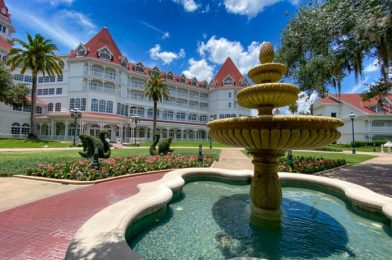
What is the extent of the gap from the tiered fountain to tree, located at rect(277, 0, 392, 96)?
253 inches

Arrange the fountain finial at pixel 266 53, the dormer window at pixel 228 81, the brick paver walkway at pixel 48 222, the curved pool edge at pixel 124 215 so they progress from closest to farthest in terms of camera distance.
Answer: the curved pool edge at pixel 124 215, the brick paver walkway at pixel 48 222, the fountain finial at pixel 266 53, the dormer window at pixel 228 81

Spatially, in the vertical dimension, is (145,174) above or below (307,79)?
below

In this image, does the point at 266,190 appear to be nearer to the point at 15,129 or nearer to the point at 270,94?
the point at 270,94

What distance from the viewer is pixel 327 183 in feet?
22.0

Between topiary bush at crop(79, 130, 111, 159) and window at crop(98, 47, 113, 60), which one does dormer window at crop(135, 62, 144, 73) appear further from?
topiary bush at crop(79, 130, 111, 159)

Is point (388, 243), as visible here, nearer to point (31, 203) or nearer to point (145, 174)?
point (31, 203)

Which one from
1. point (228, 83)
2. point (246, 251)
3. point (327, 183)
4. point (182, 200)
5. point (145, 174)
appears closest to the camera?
point (246, 251)

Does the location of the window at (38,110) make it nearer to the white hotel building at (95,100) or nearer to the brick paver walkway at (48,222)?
the white hotel building at (95,100)

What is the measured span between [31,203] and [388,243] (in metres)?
7.79

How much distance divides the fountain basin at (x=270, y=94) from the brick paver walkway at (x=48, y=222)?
4432 millimetres

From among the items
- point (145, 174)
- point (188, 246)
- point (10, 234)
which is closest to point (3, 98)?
point (145, 174)

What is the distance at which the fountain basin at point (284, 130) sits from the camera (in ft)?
10.9

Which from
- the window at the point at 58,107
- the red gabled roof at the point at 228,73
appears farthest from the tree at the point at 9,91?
the red gabled roof at the point at 228,73

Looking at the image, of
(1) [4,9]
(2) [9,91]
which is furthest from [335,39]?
(1) [4,9]
